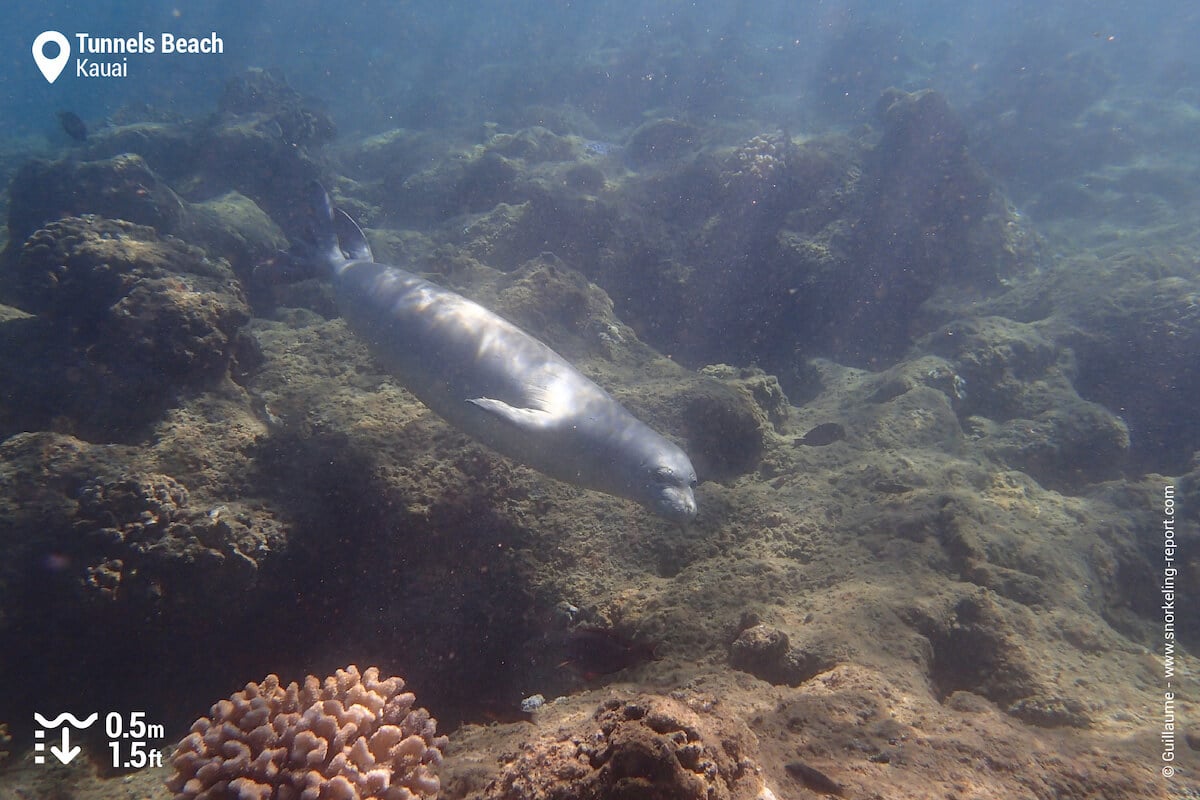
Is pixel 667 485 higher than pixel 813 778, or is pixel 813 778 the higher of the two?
pixel 667 485

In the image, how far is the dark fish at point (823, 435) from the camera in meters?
5.99

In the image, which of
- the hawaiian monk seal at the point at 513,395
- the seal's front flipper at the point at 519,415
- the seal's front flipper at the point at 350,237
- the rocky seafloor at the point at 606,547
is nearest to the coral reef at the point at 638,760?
the rocky seafloor at the point at 606,547

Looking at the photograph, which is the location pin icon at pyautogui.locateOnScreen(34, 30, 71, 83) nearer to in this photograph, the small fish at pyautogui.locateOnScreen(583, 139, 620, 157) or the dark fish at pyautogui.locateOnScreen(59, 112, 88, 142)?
the dark fish at pyautogui.locateOnScreen(59, 112, 88, 142)

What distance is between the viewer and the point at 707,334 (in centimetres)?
926

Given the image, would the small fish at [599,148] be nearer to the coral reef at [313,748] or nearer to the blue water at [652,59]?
the blue water at [652,59]

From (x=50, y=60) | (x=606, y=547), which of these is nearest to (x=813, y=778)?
(x=606, y=547)

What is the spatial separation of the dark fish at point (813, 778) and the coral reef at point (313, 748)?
167cm

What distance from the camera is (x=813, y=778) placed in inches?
91.8

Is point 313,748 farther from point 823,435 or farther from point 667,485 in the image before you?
point 823,435

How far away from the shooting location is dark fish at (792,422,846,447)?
5.99 m

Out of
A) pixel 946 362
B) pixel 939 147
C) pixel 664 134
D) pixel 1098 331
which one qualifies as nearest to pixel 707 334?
pixel 946 362

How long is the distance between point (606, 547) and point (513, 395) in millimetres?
1470

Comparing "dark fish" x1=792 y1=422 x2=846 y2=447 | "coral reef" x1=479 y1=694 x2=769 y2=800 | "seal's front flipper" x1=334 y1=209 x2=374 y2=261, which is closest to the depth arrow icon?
"coral reef" x1=479 y1=694 x2=769 y2=800

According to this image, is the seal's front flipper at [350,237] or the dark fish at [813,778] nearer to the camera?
the dark fish at [813,778]
